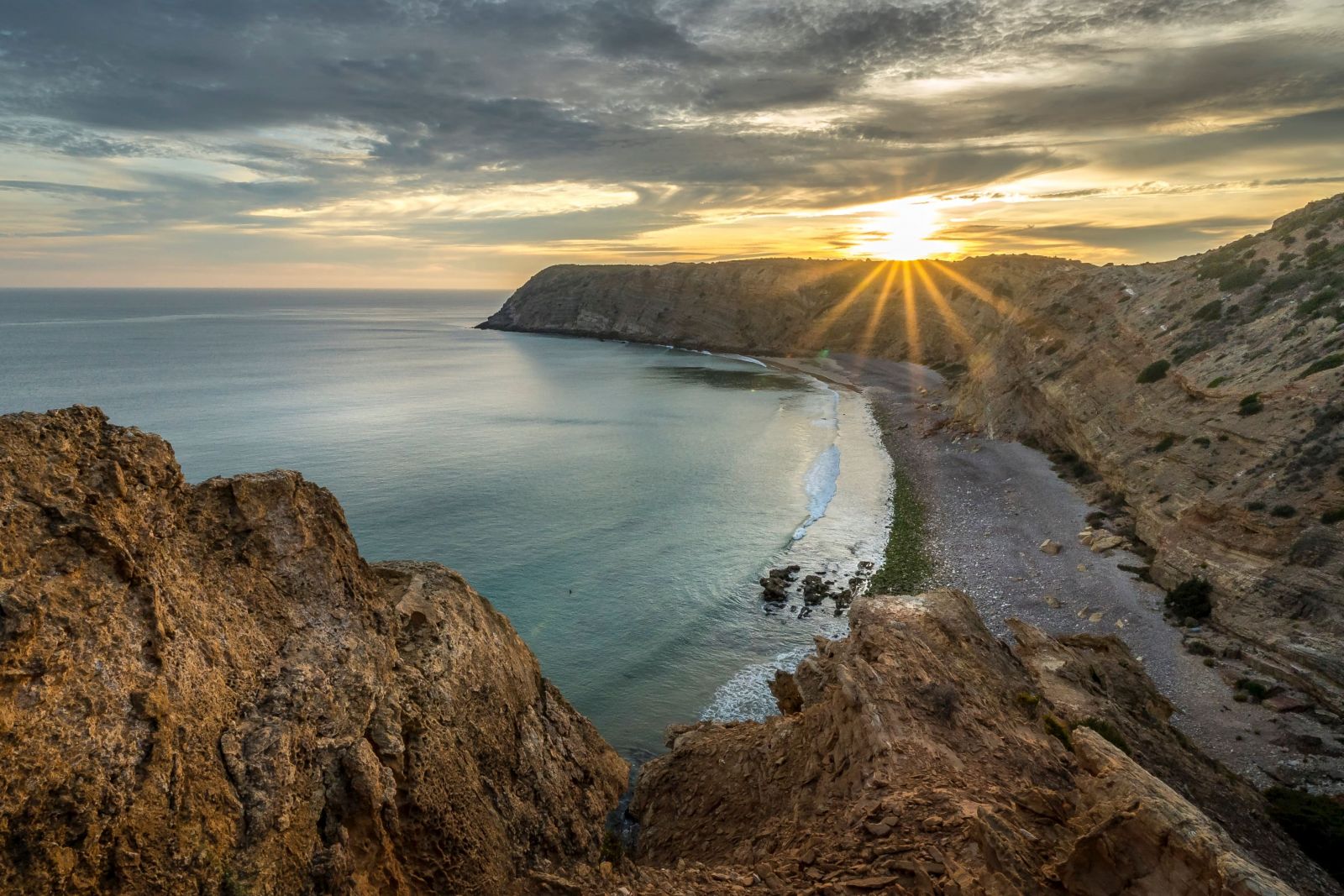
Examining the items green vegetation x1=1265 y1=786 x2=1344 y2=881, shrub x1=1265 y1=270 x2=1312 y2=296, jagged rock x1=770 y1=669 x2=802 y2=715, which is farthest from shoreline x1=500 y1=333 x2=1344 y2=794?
shrub x1=1265 y1=270 x2=1312 y2=296

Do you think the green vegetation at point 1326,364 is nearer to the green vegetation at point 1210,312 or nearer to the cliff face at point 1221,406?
the cliff face at point 1221,406

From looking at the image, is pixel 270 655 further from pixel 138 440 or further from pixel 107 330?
pixel 107 330

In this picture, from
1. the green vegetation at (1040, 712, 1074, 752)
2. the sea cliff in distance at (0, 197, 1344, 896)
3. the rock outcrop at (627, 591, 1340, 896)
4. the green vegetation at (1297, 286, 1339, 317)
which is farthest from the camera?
the green vegetation at (1297, 286, 1339, 317)

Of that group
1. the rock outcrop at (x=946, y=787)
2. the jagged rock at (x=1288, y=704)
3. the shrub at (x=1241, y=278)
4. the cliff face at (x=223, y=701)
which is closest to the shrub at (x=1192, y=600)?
the jagged rock at (x=1288, y=704)

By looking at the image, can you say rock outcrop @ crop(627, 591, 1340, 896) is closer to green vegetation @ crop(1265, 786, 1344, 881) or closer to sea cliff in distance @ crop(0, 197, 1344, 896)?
sea cliff in distance @ crop(0, 197, 1344, 896)

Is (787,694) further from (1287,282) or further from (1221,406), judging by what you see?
(1287,282)

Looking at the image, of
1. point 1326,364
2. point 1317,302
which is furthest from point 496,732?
point 1317,302

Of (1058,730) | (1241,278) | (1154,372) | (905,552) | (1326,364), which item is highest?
(1241,278)

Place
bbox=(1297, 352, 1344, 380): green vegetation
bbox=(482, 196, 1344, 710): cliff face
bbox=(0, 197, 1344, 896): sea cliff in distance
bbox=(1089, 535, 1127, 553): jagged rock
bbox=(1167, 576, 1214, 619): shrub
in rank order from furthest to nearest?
bbox=(1089, 535, 1127, 553): jagged rock → bbox=(1297, 352, 1344, 380): green vegetation → bbox=(1167, 576, 1214, 619): shrub → bbox=(482, 196, 1344, 710): cliff face → bbox=(0, 197, 1344, 896): sea cliff in distance
